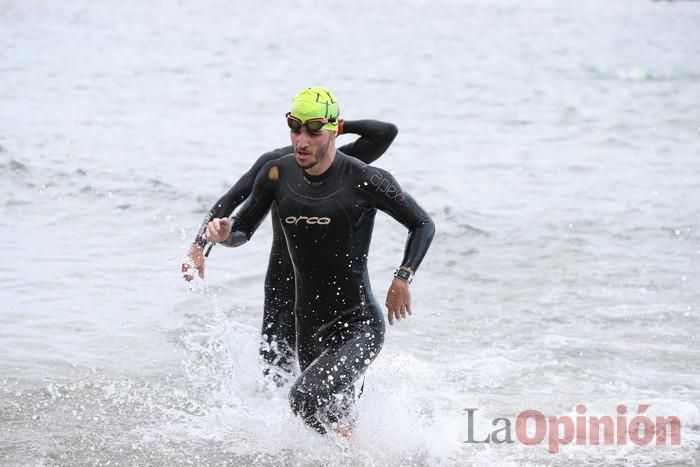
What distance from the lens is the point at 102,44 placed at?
32.3 meters

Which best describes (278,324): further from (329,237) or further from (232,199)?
(329,237)

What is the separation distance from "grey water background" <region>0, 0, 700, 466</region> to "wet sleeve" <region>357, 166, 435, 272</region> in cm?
124

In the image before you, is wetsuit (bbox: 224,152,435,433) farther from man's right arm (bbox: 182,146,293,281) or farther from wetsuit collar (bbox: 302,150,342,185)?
man's right arm (bbox: 182,146,293,281)

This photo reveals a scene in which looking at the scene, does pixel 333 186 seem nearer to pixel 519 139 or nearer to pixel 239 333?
pixel 239 333

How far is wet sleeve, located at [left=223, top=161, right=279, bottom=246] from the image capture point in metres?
6.27

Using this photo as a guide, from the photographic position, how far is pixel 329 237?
6156mm

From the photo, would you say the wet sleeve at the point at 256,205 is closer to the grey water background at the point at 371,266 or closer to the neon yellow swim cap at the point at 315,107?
the neon yellow swim cap at the point at 315,107

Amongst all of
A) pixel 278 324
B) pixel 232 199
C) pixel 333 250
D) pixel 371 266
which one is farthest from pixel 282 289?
pixel 371 266

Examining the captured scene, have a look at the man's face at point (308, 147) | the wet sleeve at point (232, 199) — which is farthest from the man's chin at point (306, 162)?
the wet sleeve at point (232, 199)

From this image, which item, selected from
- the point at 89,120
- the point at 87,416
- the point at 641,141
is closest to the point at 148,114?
the point at 89,120

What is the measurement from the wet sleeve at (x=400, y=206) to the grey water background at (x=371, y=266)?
1.24 meters

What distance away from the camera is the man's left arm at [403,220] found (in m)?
6.05

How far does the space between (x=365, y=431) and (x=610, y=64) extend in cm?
3051

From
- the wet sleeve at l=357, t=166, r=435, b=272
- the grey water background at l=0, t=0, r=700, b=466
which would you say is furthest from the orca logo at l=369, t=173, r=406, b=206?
the grey water background at l=0, t=0, r=700, b=466
